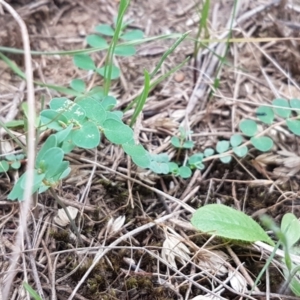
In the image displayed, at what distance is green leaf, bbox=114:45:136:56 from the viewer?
153 cm

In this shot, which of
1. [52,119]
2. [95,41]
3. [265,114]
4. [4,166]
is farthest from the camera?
[95,41]

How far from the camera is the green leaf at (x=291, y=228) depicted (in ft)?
3.75

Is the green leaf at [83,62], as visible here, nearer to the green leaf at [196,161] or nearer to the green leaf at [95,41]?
the green leaf at [95,41]

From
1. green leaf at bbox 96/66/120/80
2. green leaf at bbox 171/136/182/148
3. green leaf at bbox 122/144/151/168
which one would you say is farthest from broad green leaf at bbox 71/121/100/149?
green leaf at bbox 96/66/120/80

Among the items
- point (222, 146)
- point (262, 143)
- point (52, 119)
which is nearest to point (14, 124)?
point (52, 119)

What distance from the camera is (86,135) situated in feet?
3.59

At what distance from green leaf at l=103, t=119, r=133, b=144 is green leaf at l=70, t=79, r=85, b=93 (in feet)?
1.31

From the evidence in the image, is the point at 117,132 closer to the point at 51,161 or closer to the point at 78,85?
the point at 51,161

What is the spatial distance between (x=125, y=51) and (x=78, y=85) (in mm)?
198

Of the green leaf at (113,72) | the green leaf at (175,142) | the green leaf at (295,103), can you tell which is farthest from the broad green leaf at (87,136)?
the green leaf at (295,103)

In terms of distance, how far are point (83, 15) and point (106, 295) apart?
3.66 feet

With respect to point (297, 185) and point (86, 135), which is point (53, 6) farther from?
point (297, 185)

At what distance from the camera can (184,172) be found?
1330 millimetres

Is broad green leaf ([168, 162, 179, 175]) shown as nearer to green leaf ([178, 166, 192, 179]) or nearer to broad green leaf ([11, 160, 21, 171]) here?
green leaf ([178, 166, 192, 179])
